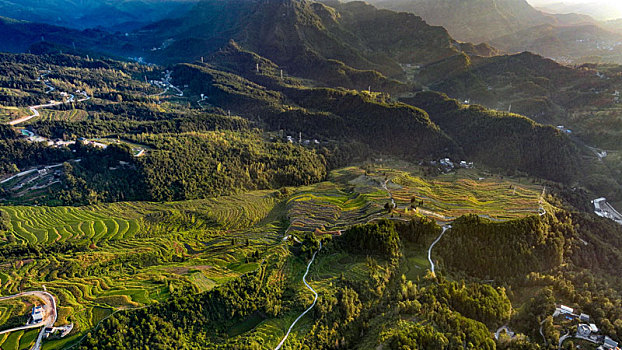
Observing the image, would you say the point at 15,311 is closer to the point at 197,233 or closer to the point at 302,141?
the point at 197,233

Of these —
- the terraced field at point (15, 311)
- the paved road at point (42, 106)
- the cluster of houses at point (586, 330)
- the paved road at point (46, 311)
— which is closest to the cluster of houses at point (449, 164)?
the cluster of houses at point (586, 330)

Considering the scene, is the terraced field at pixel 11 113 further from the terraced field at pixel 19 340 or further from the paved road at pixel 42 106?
the terraced field at pixel 19 340

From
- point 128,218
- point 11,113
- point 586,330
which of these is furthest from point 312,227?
point 11,113

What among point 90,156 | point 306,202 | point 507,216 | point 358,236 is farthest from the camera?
point 90,156

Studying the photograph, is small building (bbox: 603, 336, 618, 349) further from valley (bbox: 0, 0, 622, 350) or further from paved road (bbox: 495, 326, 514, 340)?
paved road (bbox: 495, 326, 514, 340)

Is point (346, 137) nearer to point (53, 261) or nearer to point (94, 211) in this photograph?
point (94, 211)

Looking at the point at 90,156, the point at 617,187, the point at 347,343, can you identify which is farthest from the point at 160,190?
the point at 617,187
